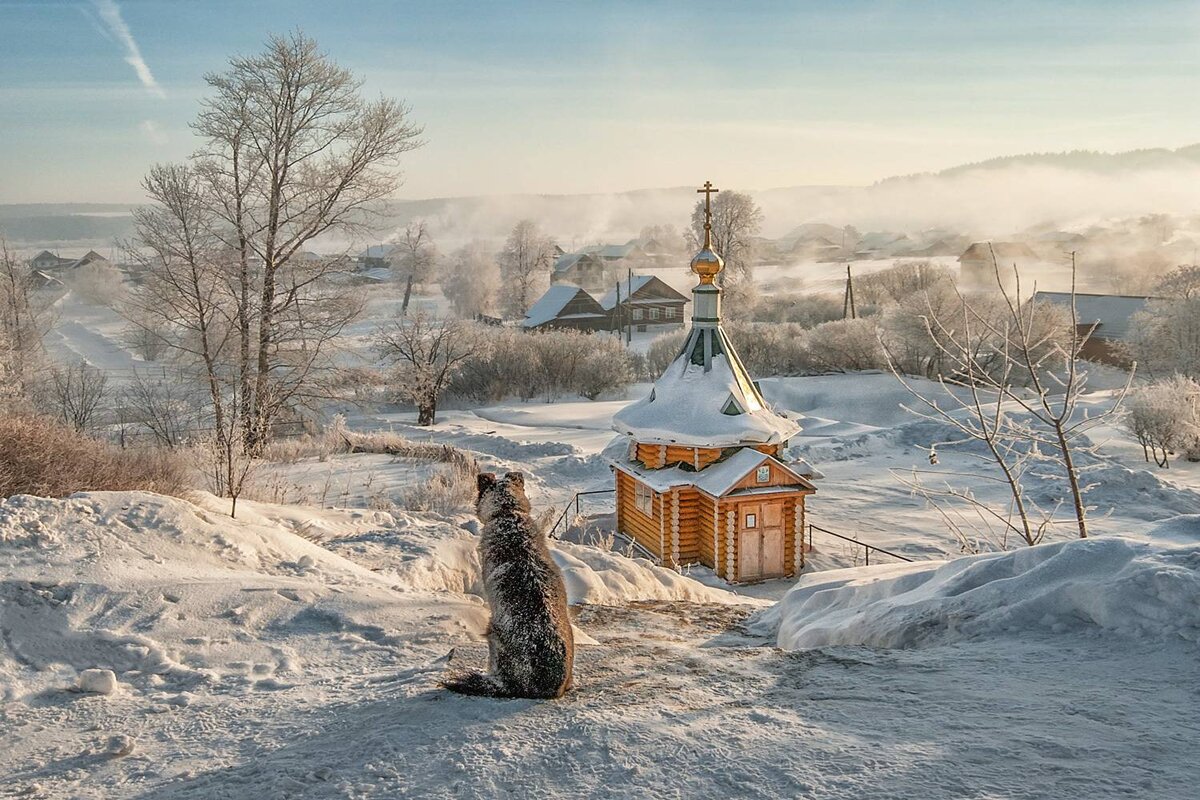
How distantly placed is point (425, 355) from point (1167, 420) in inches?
1003

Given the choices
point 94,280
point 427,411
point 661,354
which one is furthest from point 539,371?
point 94,280

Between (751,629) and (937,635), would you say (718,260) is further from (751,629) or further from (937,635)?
(937,635)

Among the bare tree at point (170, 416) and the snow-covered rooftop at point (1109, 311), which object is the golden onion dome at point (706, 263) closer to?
the bare tree at point (170, 416)

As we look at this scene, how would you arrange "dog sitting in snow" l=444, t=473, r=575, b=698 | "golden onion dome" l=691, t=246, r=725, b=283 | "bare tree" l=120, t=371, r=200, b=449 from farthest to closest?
"bare tree" l=120, t=371, r=200, b=449, "golden onion dome" l=691, t=246, r=725, b=283, "dog sitting in snow" l=444, t=473, r=575, b=698

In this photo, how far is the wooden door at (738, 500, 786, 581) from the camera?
1421 centimetres

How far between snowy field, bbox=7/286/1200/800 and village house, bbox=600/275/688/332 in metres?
52.6

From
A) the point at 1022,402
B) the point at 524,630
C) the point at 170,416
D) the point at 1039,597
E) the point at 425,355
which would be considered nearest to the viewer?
the point at 524,630

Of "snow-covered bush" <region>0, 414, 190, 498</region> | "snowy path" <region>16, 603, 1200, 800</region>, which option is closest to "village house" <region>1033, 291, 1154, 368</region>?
"snow-covered bush" <region>0, 414, 190, 498</region>

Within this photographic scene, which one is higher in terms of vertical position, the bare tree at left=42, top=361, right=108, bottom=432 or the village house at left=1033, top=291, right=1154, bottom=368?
the village house at left=1033, top=291, right=1154, bottom=368

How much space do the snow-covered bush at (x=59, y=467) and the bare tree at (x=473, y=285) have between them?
57.9 meters

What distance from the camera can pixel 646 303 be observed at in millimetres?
62219

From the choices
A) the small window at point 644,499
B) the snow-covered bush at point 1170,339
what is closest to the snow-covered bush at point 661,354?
the snow-covered bush at point 1170,339

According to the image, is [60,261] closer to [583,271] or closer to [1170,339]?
[583,271]

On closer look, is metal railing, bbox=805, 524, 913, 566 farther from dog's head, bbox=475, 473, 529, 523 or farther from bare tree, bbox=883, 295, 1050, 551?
dog's head, bbox=475, 473, 529, 523
